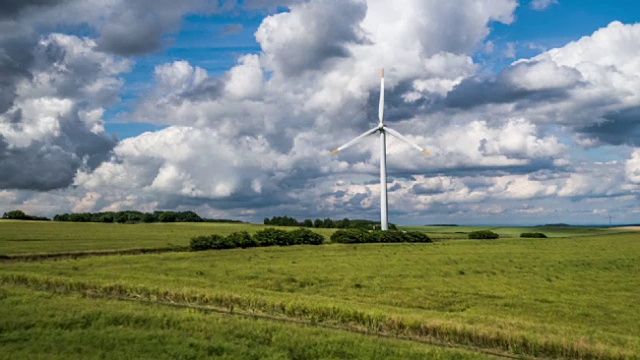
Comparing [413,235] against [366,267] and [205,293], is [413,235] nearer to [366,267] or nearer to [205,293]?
[366,267]

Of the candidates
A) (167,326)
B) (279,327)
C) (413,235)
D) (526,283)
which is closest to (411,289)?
(526,283)

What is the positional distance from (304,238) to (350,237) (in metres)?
10.9

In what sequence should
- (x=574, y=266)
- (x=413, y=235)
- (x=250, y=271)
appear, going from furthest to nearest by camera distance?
(x=413, y=235), (x=574, y=266), (x=250, y=271)

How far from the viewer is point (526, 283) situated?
160 ft

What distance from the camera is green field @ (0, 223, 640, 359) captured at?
79.4 ft

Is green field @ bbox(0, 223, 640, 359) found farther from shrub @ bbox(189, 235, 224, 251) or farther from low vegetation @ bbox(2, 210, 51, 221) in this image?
low vegetation @ bbox(2, 210, 51, 221)

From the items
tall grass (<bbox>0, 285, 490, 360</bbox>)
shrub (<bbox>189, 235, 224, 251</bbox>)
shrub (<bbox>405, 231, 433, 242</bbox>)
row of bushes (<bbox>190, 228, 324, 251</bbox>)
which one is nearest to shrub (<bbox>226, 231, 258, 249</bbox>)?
row of bushes (<bbox>190, 228, 324, 251</bbox>)

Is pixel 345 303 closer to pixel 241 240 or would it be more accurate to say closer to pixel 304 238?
pixel 241 240

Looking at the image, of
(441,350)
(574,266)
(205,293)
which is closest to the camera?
(441,350)

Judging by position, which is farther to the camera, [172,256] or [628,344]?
[172,256]

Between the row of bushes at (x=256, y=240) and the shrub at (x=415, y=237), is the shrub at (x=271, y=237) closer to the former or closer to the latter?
the row of bushes at (x=256, y=240)

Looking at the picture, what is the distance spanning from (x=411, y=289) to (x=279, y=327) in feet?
68.2

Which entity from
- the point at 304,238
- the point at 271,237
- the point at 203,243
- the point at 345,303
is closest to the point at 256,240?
the point at 271,237

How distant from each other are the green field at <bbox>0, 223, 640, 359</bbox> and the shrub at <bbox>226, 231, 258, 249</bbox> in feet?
45.1
